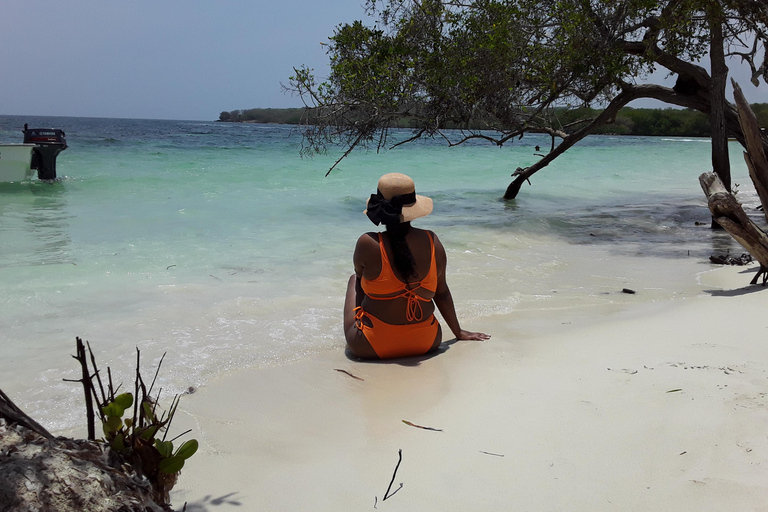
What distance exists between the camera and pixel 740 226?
5297mm

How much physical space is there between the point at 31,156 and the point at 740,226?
14.9 m

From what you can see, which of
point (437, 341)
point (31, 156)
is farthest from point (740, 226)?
point (31, 156)

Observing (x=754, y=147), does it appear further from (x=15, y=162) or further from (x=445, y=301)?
(x=15, y=162)

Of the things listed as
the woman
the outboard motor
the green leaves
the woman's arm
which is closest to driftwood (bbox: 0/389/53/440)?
the green leaves

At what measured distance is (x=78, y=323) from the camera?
15.3 feet

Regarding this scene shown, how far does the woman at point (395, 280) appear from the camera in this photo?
358 cm

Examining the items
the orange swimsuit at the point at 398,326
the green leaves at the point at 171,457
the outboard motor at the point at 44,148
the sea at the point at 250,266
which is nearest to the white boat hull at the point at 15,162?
the outboard motor at the point at 44,148

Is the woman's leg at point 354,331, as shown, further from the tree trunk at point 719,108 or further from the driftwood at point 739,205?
the tree trunk at point 719,108

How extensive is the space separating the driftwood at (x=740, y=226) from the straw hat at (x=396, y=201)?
3230 millimetres

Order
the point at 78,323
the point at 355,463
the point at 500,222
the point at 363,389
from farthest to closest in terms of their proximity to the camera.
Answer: the point at 500,222 < the point at 78,323 < the point at 363,389 < the point at 355,463

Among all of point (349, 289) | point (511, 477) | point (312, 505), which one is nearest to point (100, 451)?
point (312, 505)

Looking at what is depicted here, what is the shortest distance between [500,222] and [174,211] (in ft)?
18.7

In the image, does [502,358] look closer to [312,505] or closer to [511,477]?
[511,477]

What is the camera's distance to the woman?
3.58 m
